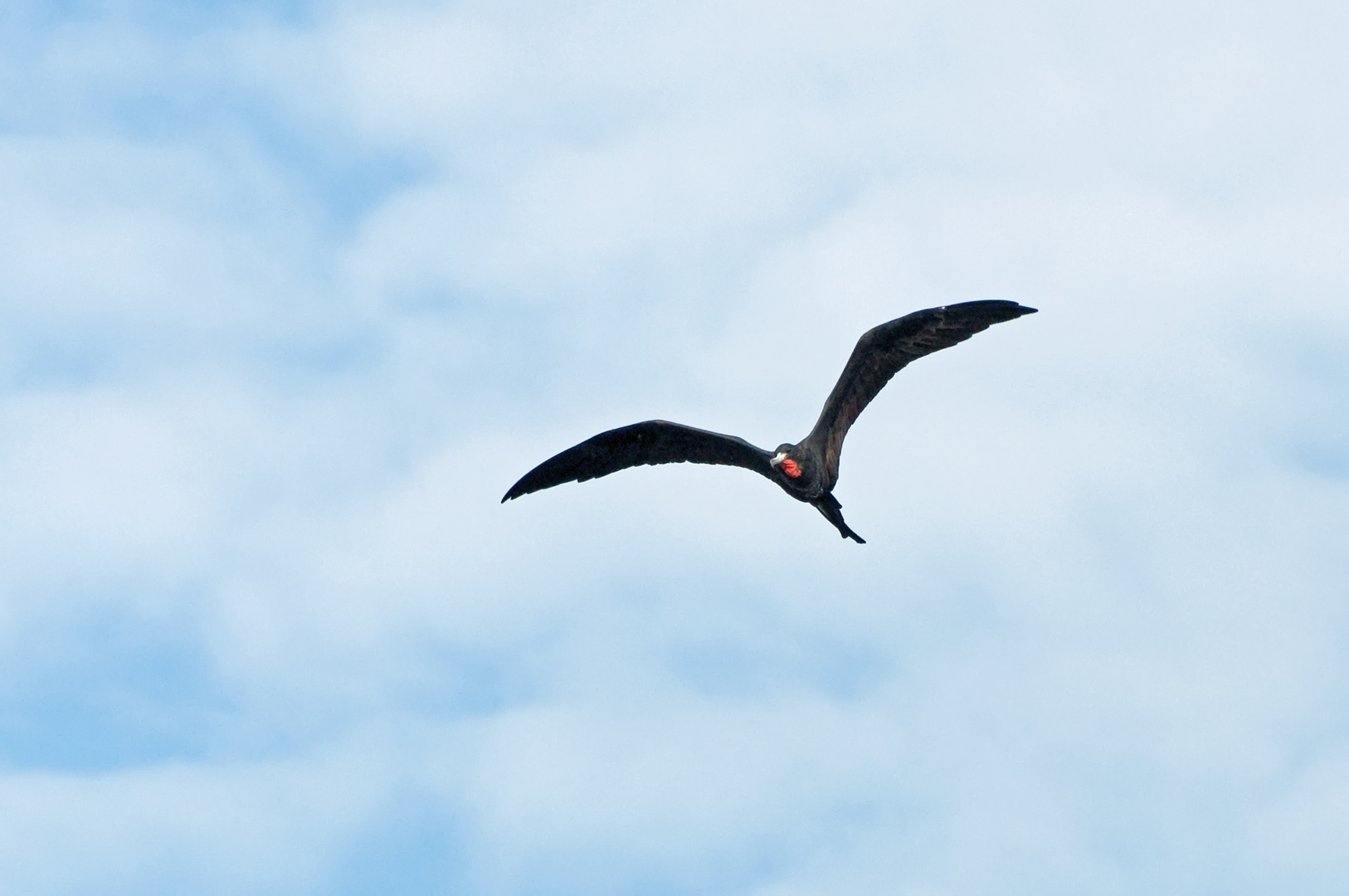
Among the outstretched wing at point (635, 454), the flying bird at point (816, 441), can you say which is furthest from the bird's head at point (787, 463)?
the outstretched wing at point (635, 454)

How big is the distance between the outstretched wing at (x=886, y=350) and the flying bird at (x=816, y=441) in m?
0.01

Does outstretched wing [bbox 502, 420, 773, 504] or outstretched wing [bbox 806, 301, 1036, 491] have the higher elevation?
outstretched wing [bbox 502, 420, 773, 504]

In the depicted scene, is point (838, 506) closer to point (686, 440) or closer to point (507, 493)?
point (686, 440)

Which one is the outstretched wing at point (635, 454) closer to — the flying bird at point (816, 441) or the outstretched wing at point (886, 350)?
the flying bird at point (816, 441)

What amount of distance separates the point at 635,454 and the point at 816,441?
9.47ft

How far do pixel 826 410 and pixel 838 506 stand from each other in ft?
4.66

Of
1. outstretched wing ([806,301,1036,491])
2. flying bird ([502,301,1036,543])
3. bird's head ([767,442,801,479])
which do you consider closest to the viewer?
outstretched wing ([806,301,1036,491])

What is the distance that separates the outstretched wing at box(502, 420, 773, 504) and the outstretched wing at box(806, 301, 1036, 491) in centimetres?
106

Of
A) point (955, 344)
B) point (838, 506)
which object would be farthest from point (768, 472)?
point (955, 344)

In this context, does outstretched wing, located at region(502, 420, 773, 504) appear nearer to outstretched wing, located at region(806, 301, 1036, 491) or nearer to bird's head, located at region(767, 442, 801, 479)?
bird's head, located at region(767, 442, 801, 479)

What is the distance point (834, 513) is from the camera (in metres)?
26.6

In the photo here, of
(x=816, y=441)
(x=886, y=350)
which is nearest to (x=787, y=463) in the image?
(x=816, y=441)

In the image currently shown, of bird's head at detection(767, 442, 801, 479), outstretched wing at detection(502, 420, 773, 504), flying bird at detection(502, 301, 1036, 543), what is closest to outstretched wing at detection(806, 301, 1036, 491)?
flying bird at detection(502, 301, 1036, 543)

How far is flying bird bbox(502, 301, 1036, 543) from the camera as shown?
84.0ft
